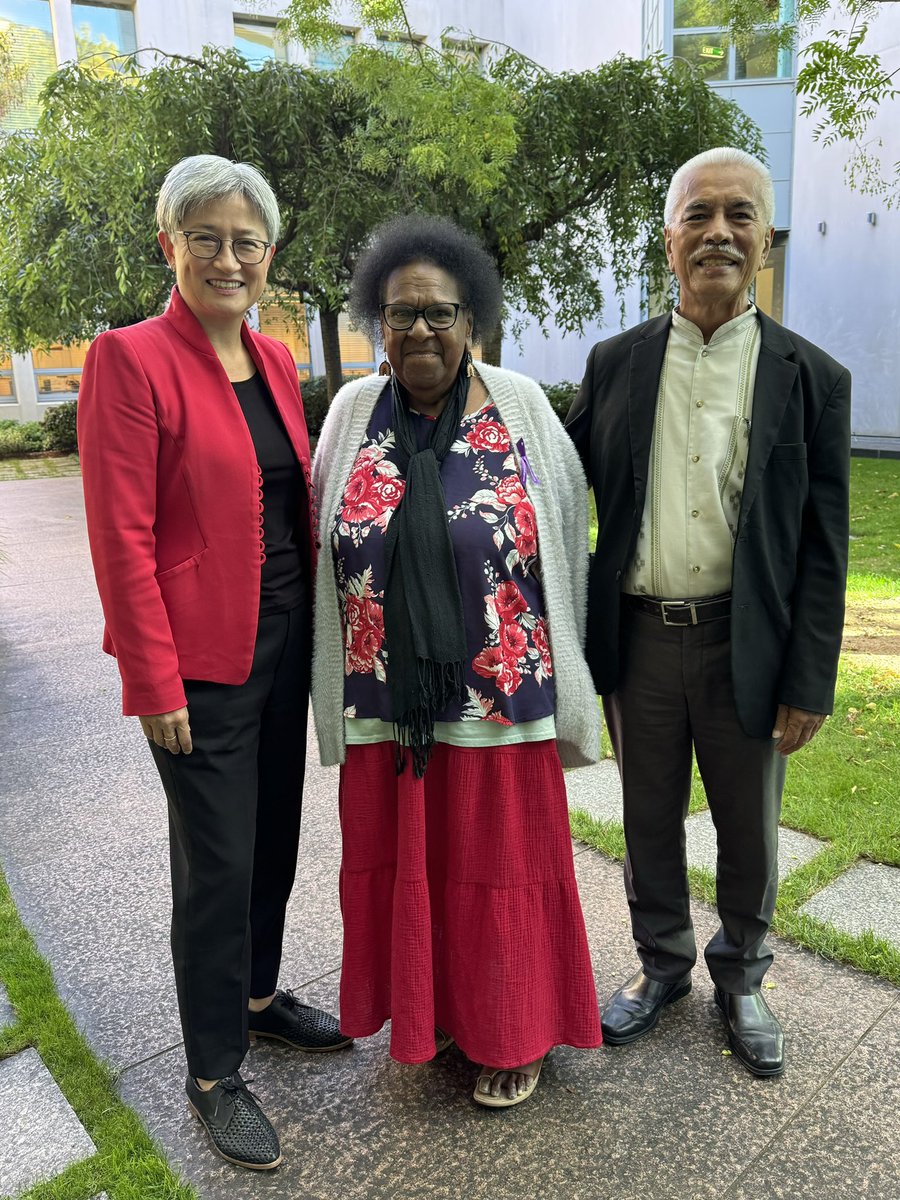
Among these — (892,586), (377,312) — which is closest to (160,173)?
(892,586)

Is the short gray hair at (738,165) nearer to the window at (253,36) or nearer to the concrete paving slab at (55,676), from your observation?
the concrete paving slab at (55,676)

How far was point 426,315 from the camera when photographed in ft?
7.05

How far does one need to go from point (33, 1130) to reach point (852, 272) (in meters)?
15.3

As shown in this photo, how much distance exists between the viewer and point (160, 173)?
32.9 ft

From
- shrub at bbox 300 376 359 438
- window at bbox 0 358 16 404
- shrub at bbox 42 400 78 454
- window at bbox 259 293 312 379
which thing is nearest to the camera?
window at bbox 259 293 312 379

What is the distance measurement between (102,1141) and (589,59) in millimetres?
20635

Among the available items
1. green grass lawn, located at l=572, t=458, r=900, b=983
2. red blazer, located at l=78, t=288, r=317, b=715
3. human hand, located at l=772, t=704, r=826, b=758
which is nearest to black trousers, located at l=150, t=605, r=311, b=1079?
red blazer, located at l=78, t=288, r=317, b=715

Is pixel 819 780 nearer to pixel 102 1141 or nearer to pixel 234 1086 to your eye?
pixel 234 1086

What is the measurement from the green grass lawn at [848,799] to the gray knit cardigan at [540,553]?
3.84ft

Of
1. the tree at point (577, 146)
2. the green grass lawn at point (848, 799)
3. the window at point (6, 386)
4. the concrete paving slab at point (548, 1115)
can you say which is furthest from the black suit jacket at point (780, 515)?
the window at point (6, 386)

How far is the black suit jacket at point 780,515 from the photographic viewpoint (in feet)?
7.19

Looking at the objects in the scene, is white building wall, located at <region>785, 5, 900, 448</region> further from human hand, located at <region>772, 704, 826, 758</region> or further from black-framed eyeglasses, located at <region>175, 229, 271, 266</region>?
black-framed eyeglasses, located at <region>175, 229, 271, 266</region>

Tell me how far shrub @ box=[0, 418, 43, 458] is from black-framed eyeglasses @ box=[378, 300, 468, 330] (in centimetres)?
2012

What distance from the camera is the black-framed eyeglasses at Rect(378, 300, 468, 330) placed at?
7.04 ft
